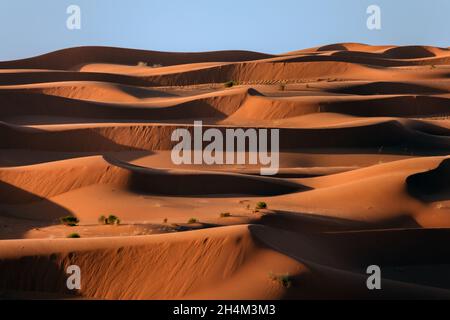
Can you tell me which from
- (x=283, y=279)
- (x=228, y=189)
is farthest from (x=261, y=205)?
(x=283, y=279)

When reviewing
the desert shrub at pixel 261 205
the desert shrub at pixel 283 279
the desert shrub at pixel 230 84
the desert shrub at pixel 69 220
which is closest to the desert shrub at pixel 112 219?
the desert shrub at pixel 69 220

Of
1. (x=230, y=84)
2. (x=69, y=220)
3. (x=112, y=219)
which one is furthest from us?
A: (x=230, y=84)

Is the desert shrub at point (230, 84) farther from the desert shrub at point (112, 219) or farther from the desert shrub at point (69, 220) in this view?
the desert shrub at point (112, 219)

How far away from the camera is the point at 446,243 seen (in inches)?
727

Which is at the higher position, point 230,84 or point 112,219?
point 230,84

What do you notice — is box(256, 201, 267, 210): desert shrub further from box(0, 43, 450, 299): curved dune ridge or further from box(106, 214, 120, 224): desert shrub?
box(106, 214, 120, 224): desert shrub

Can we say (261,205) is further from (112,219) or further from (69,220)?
(69,220)

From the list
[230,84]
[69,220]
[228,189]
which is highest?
[230,84]

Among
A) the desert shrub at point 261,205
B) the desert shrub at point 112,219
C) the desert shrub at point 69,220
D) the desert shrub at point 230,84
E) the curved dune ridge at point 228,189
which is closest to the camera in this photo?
the curved dune ridge at point 228,189

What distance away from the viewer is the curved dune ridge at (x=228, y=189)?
14086mm

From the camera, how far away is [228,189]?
24.2 m

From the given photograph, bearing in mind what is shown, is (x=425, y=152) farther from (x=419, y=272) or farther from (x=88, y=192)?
(x=419, y=272)

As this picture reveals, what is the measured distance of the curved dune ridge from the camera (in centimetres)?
1409

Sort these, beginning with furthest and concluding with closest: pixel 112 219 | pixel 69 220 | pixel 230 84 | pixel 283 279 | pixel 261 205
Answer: pixel 230 84 < pixel 261 205 < pixel 69 220 < pixel 112 219 < pixel 283 279
